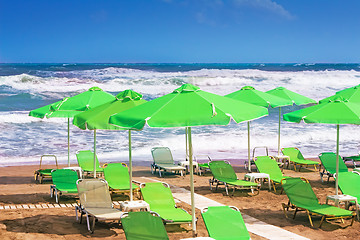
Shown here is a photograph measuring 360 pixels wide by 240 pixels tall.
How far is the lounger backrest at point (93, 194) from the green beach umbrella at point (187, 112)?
6.98 ft

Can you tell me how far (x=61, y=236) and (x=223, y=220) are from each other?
2586mm

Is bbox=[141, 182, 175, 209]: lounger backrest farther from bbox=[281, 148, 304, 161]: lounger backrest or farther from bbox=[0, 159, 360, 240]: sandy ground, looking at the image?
bbox=[281, 148, 304, 161]: lounger backrest

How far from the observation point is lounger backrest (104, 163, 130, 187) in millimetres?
10789

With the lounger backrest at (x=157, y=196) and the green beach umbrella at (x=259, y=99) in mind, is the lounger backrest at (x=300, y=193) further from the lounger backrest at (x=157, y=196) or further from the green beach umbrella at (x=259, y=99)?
the green beach umbrella at (x=259, y=99)

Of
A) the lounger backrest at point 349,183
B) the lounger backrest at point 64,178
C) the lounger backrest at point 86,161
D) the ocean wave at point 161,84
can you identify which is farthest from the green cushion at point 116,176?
the ocean wave at point 161,84

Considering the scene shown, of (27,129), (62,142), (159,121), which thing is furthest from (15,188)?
(27,129)

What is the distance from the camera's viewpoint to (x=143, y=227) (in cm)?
651

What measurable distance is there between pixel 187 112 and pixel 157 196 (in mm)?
3016

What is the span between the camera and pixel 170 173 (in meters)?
14.0

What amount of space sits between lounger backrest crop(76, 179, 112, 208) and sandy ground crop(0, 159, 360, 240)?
334 mm

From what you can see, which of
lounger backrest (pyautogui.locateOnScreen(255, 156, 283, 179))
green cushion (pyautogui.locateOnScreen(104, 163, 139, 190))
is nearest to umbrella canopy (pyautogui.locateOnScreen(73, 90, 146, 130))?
green cushion (pyautogui.locateOnScreen(104, 163, 139, 190))

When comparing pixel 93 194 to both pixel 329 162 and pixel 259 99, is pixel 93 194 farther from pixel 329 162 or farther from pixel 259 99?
pixel 329 162

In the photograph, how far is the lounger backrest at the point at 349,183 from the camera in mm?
9391

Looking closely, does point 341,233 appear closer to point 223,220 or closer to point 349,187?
point 349,187
